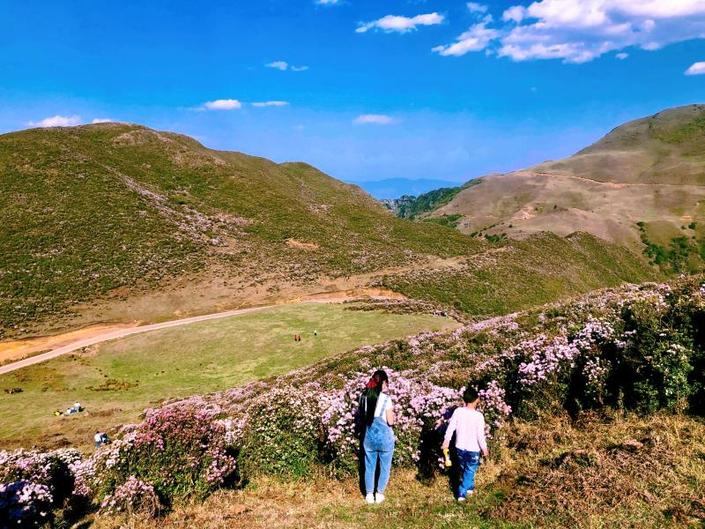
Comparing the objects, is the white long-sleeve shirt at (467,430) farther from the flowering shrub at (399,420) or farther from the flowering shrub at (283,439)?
the flowering shrub at (283,439)

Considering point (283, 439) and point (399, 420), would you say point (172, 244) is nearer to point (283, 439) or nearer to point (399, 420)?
point (283, 439)

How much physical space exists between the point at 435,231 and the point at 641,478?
296ft

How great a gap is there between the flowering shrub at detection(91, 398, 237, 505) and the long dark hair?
4068mm

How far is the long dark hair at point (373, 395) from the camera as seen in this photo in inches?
351

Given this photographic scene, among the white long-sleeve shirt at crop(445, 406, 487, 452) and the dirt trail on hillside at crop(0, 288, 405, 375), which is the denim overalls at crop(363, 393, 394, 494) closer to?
the white long-sleeve shirt at crop(445, 406, 487, 452)

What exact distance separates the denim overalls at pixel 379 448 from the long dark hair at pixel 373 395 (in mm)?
85

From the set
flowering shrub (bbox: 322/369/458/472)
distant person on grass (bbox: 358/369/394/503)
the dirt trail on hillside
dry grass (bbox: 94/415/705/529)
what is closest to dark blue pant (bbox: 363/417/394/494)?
distant person on grass (bbox: 358/369/394/503)

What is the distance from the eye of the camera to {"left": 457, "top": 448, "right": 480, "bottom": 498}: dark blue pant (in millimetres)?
8484

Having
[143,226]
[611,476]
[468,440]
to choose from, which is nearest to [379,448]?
[468,440]

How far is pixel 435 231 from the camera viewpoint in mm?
96188

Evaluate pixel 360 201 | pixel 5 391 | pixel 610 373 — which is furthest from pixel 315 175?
pixel 610 373

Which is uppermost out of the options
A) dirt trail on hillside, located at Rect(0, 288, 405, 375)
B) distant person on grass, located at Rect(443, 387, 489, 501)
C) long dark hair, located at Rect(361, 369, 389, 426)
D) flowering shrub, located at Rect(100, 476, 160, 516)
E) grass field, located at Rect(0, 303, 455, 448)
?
long dark hair, located at Rect(361, 369, 389, 426)

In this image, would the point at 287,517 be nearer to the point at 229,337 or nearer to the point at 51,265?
the point at 229,337

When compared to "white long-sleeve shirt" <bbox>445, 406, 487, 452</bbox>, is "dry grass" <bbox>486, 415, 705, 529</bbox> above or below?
below
